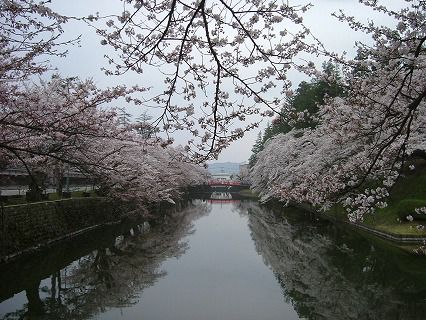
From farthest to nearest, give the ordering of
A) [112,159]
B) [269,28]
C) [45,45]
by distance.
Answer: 1. [112,159]
2. [45,45]
3. [269,28]

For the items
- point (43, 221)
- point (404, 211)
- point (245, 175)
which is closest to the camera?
point (43, 221)

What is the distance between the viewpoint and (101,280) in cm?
1166

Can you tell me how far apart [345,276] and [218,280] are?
138 inches

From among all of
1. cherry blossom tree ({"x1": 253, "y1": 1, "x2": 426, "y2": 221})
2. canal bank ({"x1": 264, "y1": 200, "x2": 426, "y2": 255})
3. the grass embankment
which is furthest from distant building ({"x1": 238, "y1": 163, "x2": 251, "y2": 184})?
cherry blossom tree ({"x1": 253, "y1": 1, "x2": 426, "y2": 221})

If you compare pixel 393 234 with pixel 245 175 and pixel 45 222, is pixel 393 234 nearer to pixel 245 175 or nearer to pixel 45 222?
pixel 45 222

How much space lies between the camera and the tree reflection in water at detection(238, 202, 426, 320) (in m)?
8.79

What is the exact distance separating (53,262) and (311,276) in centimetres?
779

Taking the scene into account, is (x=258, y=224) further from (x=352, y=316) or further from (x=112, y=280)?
(x=352, y=316)

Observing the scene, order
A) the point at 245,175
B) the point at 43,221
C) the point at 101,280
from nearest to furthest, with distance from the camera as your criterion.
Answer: the point at 101,280 → the point at 43,221 → the point at 245,175

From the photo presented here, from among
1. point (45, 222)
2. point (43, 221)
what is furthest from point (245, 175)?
point (43, 221)

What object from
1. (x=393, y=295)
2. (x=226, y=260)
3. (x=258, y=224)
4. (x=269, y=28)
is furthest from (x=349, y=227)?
(x=269, y=28)

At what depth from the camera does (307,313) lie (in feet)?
28.7

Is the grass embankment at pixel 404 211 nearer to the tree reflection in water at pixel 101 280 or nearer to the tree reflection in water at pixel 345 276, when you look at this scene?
the tree reflection in water at pixel 345 276

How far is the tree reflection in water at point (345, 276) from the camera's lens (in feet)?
28.8
